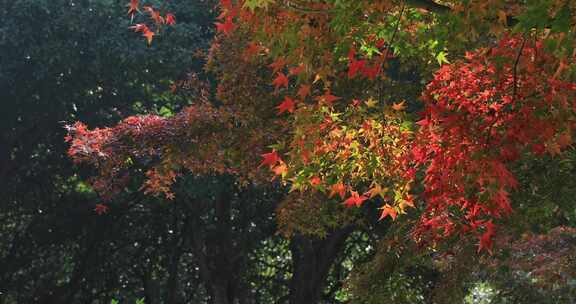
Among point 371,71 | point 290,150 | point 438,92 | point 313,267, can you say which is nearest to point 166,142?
point 290,150

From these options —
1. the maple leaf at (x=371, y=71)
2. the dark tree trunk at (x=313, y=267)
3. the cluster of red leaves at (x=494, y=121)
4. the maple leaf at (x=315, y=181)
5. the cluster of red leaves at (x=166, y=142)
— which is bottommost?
the dark tree trunk at (x=313, y=267)

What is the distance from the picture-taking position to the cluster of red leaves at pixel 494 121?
4.85 m

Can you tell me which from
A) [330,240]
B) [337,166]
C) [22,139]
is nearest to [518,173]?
[337,166]

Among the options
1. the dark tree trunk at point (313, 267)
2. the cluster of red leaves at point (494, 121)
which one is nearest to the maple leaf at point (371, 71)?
the cluster of red leaves at point (494, 121)

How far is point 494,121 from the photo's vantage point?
4.84 m

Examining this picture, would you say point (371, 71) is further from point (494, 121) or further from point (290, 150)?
point (290, 150)

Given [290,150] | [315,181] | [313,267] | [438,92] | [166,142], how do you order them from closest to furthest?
1. [438,92]
2. [315,181]
3. [290,150]
4. [166,142]
5. [313,267]

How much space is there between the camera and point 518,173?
817 cm

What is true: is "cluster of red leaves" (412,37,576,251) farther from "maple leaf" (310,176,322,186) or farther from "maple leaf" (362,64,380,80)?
"maple leaf" (310,176,322,186)

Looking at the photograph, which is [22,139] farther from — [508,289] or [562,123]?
[562,123]

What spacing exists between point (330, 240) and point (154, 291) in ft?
19.4

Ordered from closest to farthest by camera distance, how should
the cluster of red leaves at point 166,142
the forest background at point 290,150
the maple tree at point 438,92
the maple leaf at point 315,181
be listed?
1. the maple tree at point 438,92
2. the forest background at point 290,150
3. the maple leaf at point 315,181
4. the cluster of red leaves at point 166,142

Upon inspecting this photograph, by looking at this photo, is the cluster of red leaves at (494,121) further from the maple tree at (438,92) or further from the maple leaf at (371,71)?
the maple leaf at (371,71)

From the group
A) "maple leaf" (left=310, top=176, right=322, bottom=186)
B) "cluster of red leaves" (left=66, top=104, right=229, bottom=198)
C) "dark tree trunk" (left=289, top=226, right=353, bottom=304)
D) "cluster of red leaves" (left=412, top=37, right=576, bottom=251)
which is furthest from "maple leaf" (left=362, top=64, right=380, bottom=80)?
"dark tree trunk" (left=289, top=226, right=353, bottom=304)
